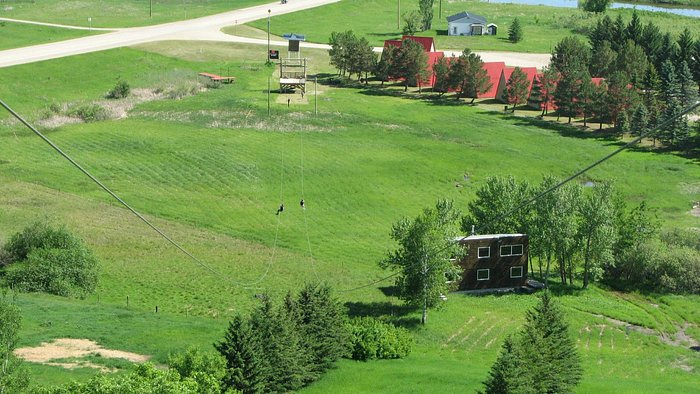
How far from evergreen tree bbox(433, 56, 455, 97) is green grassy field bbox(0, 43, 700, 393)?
3391 millimetres

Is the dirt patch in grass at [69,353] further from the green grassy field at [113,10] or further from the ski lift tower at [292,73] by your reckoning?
the green grassy field at [113,10]

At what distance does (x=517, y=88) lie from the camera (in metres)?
121

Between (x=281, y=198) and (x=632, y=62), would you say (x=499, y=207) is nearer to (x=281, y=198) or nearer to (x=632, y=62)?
(x=281, y=198)

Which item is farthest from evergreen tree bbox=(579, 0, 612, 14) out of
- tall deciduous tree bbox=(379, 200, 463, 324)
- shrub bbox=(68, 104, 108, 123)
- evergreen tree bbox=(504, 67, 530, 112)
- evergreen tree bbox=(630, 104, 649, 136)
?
tall deciduous tree bbox=(379, 200, 463, 324)

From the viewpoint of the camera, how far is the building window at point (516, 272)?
238 ft

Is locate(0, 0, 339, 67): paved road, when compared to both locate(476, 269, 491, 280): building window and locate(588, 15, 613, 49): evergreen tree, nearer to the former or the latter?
locate(588, 15, 613, 49): evergreen tree

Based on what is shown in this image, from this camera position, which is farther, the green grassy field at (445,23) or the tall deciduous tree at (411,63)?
the green grassy field at (445,23)

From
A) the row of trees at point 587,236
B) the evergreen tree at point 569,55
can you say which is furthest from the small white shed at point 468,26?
the row of trees at point 587,236

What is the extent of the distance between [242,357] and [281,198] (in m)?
43.9

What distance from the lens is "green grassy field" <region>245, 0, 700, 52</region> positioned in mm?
164250

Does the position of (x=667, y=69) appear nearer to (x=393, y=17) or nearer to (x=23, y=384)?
(x=393, y=17)

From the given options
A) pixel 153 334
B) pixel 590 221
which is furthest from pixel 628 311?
pixel 153 334

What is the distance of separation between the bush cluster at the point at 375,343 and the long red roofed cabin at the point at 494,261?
14.0 metres

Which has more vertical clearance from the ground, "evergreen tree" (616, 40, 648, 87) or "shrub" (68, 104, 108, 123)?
"evergreen tree" (616, 40, 648, 87)
